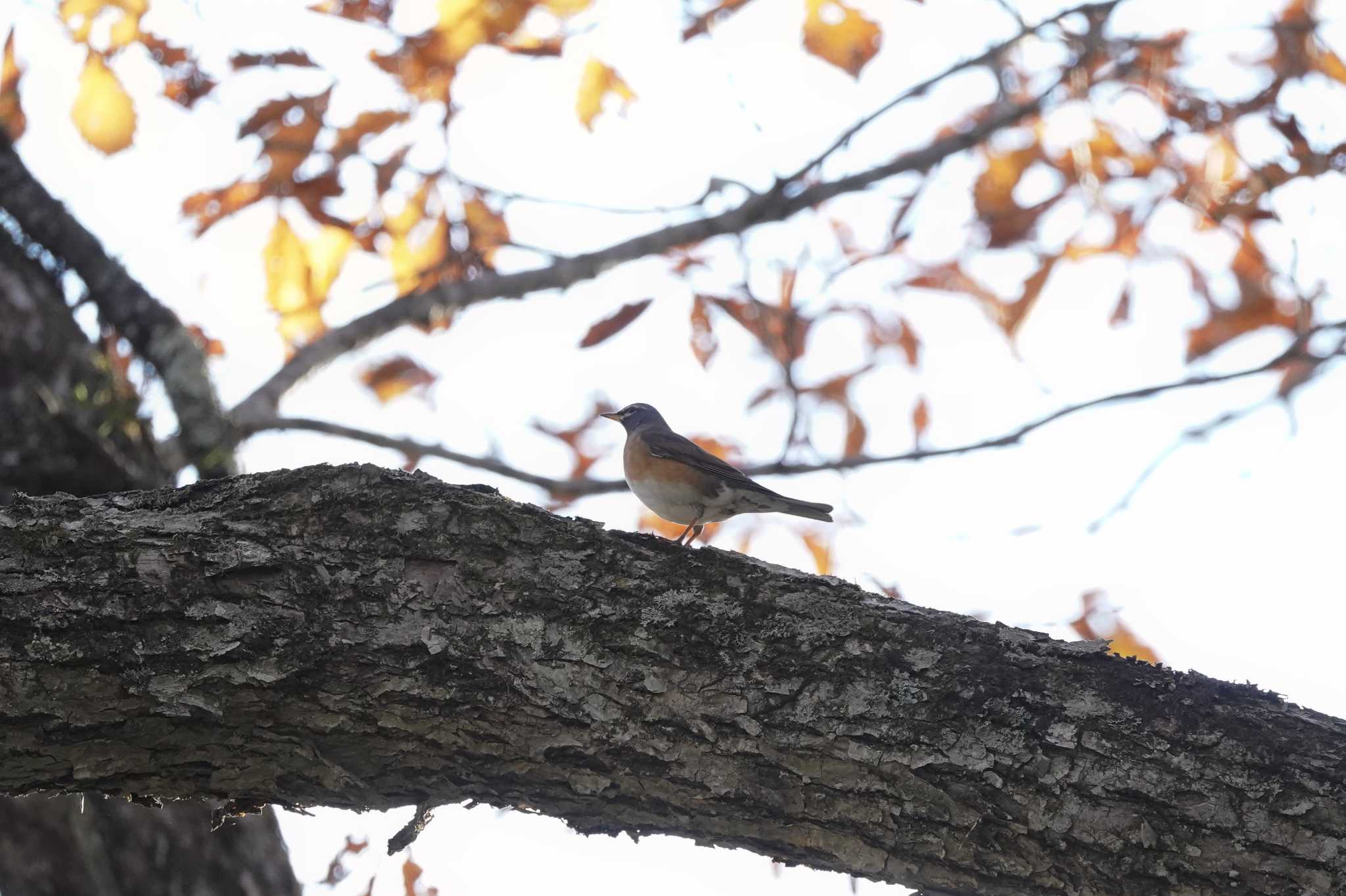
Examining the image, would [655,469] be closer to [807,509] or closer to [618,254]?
[807,509]

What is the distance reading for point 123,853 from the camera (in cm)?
404

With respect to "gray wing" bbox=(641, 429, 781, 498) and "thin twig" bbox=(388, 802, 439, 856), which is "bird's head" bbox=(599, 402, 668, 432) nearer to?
"gray wing" bbox=(641, 429, 781, 498)

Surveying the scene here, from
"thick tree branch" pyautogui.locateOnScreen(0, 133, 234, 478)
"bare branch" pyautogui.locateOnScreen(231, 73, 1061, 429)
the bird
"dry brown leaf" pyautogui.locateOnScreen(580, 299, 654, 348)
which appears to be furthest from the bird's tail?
"thick tree branch" pyautogui.locateOnScreen(0, 133, 234, 478)

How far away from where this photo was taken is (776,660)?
8.51 feet

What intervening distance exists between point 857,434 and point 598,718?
3509 mm

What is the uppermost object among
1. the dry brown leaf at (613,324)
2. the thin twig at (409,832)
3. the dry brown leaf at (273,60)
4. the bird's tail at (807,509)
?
the dry brown leaf at (273,60)

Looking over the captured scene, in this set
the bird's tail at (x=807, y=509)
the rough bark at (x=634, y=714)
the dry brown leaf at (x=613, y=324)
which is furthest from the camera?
the dry brown leaf at (x=613, y=324)

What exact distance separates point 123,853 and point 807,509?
2842 mm

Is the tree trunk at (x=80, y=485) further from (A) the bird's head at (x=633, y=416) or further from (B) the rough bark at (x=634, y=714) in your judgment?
(A) the bird's head at (x=633, y=416)

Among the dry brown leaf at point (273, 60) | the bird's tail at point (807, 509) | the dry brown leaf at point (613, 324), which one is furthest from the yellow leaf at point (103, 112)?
the bird's tail at point (807, 509)

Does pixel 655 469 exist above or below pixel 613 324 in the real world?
below

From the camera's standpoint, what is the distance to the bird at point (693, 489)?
4.50 metres

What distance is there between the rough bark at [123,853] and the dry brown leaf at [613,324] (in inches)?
97.6

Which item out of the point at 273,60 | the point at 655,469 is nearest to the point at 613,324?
the point at 655,469
